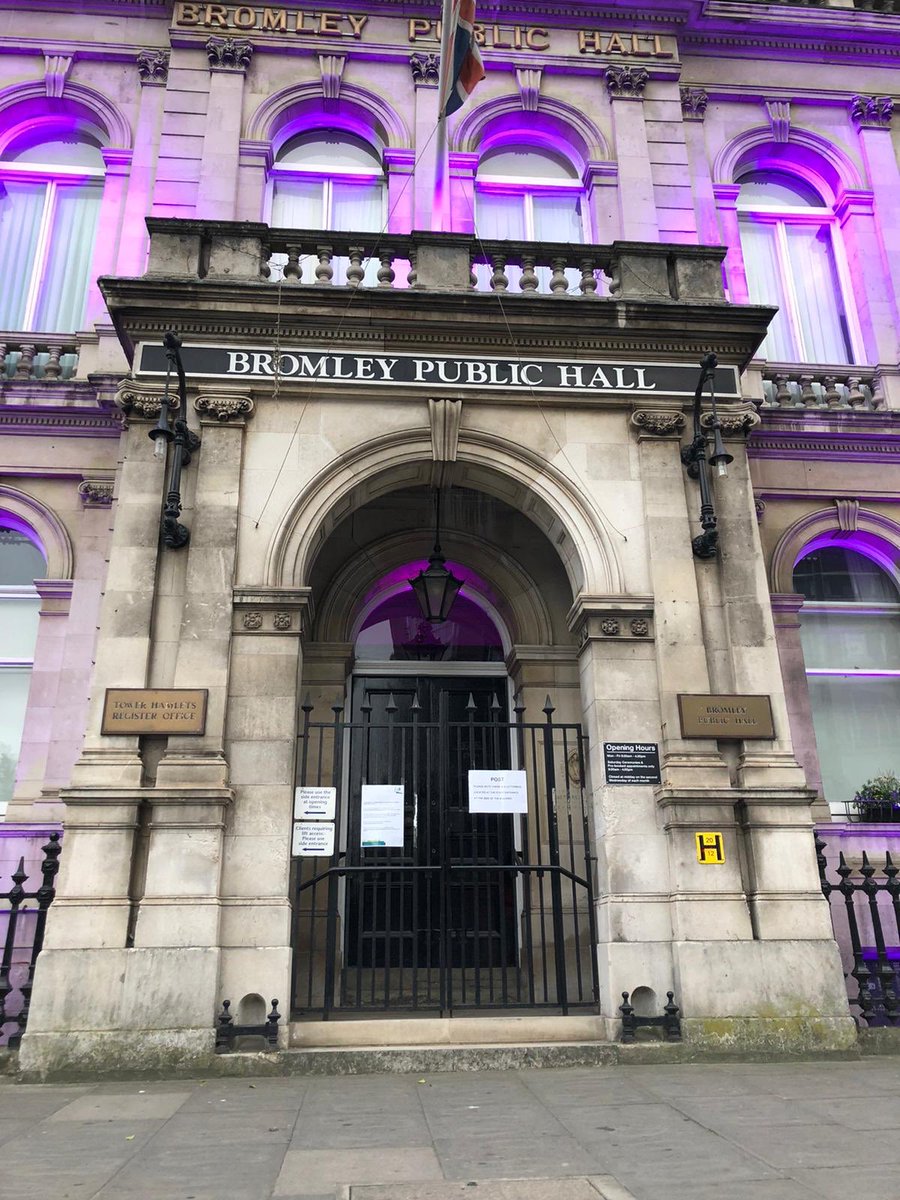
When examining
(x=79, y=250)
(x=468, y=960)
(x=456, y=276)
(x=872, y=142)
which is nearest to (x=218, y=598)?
(x=456, y=276)

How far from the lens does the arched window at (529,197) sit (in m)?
13.9

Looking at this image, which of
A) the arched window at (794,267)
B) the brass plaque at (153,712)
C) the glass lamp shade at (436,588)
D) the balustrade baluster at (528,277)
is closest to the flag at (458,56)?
the balustrade baluster at (528,277)

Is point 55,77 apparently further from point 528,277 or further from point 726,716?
point 726,716

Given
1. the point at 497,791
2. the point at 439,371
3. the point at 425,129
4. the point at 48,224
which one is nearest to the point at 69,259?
the point at 48,224

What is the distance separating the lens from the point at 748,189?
15.1 m

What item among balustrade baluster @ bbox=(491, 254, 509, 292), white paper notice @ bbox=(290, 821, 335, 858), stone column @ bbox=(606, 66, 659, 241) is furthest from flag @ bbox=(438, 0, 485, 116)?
white paper notice @ bbox=(290, 821, 335, 858)

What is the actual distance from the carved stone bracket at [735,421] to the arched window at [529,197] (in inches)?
176

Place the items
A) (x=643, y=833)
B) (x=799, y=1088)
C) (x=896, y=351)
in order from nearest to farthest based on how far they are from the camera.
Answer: (x=799, y=1088) < (x=643, y=833) < (x=896, y=351)

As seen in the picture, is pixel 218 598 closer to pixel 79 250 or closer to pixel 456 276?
pixel 456 276

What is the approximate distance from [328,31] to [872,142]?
885 centimetres

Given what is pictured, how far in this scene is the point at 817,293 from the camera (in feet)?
47.6

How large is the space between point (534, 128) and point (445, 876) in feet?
37.7

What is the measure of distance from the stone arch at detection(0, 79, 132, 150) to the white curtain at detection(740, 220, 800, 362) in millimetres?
9687

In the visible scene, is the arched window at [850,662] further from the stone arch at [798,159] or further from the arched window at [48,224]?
the arched window at [48,224]
